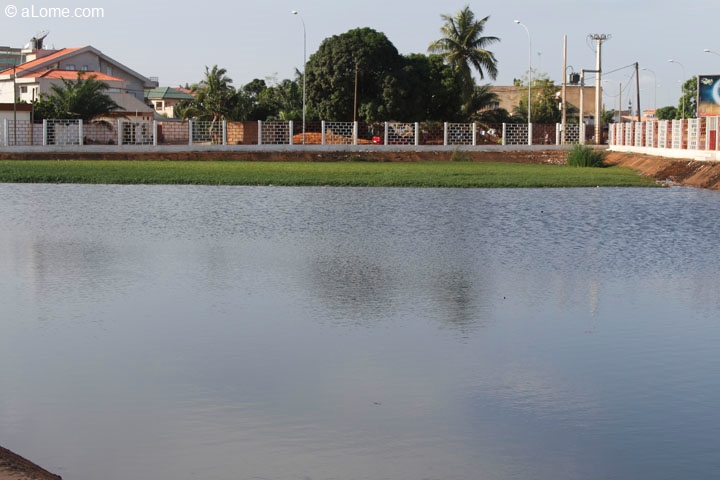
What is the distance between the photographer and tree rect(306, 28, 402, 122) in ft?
200

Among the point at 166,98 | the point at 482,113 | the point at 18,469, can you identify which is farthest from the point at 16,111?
the point at 18,469

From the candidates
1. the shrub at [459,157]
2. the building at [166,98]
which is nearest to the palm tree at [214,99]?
the shrub at [459,157]

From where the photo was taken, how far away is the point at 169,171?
3647 centimetres

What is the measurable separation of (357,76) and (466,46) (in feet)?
30.1

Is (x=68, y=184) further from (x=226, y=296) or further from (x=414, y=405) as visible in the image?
(x=414, y=405)

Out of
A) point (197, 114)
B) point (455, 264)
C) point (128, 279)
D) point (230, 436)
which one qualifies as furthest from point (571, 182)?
point (197, 114)

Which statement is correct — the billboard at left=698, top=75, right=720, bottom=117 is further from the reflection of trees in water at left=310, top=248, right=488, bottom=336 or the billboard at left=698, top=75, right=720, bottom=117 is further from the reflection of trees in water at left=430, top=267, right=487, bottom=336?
the reflection of trees in water at left=430, top=267, right=487, bottom=336

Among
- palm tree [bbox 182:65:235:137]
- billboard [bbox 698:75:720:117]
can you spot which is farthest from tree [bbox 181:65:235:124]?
billboard [bbox 698:75:720:117]

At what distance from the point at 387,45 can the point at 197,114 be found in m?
13.0

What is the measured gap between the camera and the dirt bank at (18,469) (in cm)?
496

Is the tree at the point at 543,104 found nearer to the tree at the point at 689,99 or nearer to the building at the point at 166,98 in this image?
the tree at the point at 689,99

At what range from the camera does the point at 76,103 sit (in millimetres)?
59250

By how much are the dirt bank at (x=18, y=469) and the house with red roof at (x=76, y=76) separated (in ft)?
229

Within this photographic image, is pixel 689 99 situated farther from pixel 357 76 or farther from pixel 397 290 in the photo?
pixel 397 290
